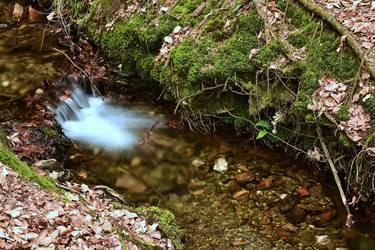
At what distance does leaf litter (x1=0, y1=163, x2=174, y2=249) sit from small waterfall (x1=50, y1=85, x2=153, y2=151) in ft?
8.34

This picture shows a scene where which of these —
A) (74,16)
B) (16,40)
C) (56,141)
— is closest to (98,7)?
(74,16)

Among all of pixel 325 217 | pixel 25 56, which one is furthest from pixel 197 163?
pixel 25 56

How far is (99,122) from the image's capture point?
24.8 feet

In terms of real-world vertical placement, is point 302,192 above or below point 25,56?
below

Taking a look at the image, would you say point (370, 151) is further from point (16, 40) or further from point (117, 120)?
point (16, 40)

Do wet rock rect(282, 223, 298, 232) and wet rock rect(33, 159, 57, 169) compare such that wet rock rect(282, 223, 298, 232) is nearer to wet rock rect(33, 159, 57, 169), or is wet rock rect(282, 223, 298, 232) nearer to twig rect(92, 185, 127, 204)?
twig rect(92, 185, 127, 204)

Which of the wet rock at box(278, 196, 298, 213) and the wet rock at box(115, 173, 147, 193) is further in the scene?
the wet rock at box(115, 173, 147, 193)

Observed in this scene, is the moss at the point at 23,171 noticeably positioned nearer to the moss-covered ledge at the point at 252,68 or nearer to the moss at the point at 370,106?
the moss-covered ledge at the point at 252,68

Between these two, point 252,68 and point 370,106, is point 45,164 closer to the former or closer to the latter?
point 252,68

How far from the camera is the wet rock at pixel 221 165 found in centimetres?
642

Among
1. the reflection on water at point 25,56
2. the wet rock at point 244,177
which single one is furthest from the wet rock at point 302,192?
the reflection on water at point 25,56

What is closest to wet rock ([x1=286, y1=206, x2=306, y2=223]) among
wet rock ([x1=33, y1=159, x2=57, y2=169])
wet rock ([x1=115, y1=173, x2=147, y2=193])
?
wet rock ([x1=115, y1=173, x2=147, y2=193])

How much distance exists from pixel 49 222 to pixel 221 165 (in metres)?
3.11

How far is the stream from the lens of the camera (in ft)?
17.6
